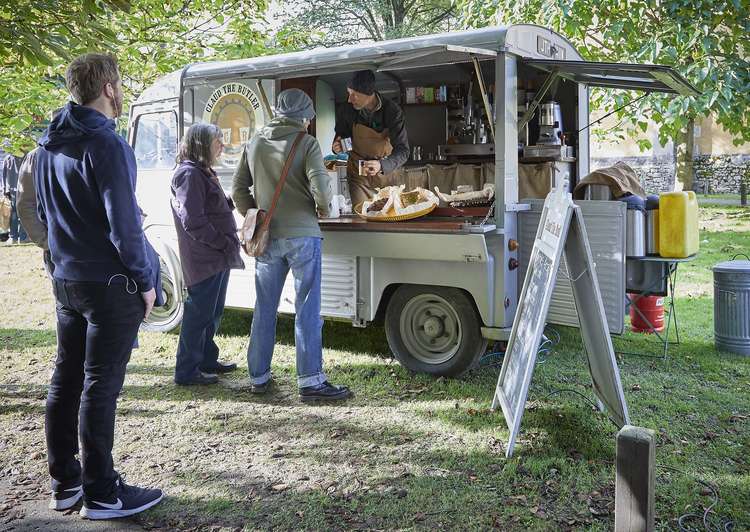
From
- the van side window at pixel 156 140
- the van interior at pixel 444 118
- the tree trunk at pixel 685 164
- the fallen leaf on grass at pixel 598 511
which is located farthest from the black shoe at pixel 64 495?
the tree trunk at pixel 685 164

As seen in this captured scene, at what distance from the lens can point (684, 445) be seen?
408 centimetres

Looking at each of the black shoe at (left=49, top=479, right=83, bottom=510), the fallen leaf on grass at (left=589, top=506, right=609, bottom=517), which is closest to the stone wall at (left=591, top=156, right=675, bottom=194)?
the fallen leaf on grass at (left=589, top=506, right=609, bottom=517)

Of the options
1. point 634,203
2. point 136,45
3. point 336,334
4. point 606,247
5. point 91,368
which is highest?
point 136,45

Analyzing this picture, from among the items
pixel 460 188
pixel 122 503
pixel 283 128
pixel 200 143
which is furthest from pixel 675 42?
pixel 122 503

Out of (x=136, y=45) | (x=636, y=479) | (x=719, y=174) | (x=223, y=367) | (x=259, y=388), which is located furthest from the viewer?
(x=719, y=174)

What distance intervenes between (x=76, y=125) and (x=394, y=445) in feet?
7.91

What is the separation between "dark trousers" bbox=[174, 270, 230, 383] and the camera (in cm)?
523

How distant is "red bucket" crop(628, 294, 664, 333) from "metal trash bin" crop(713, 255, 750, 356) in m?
0.62

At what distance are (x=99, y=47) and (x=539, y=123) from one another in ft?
12.3

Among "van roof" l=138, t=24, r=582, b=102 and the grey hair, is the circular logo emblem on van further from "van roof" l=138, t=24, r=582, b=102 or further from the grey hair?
the grey hair

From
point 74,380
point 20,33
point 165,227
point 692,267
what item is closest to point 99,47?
point 20,33

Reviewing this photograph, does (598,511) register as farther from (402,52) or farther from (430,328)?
(402,52)

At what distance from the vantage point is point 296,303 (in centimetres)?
497

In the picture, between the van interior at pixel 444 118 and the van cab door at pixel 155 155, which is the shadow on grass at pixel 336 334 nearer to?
the van cab door at pixel 155 155
